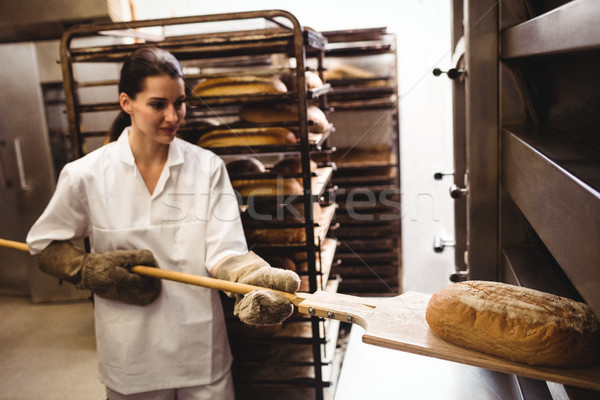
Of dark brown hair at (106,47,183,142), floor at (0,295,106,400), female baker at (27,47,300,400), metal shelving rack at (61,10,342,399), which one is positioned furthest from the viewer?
floor at (0,295,106,400)

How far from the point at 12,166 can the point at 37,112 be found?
483 mm

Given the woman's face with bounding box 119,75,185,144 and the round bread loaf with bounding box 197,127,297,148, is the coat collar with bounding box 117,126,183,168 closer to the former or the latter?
the woman's face with bounding box 119,75,185,144

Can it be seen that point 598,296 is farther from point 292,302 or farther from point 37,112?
point 37,112

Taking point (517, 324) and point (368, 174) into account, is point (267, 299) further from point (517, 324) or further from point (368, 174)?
point (368, 174)

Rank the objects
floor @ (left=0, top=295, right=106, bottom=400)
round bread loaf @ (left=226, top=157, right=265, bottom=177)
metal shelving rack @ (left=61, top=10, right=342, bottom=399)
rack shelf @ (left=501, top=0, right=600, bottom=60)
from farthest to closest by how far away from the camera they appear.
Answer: floor @ (left=0, top=295, right=106, bottom=400) < round bread loaf @ (left=226, top=157, right=265, bottom=177) < metal shelving rack @ (left=61, top=10, right=342, bottom=399) < rack shelf @ (left=501, top=0, right=600, bottom=60)

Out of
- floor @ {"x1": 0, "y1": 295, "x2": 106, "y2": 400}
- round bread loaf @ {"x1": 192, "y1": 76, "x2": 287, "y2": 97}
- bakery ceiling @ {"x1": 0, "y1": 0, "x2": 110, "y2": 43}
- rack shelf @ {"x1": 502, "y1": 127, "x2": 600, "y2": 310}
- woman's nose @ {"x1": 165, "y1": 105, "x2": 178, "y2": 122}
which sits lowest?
floor @ {"x1": 0, "y1": 295, "x2": 106, "y2": 400}

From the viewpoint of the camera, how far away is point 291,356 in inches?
94.6

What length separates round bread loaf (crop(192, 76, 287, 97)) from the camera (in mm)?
2018

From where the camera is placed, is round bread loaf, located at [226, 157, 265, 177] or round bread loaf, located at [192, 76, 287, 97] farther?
round bread loaf, located at [226, 157, 265, 177]

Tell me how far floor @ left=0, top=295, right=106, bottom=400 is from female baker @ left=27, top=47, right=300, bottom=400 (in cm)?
103

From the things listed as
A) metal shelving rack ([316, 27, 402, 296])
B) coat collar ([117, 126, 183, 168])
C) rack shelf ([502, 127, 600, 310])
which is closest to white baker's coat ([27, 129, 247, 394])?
coat collar ([117, 126, 183, 168])

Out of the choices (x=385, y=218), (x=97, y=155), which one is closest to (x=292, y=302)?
(x=97, y=155)

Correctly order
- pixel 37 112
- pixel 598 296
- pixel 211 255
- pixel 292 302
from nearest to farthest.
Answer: pixel 598 296
pixel 292 302
pixel 211 255
pixel 37 112

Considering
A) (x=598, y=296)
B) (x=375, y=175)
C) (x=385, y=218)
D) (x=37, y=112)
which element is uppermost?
(x=37, y=112)
